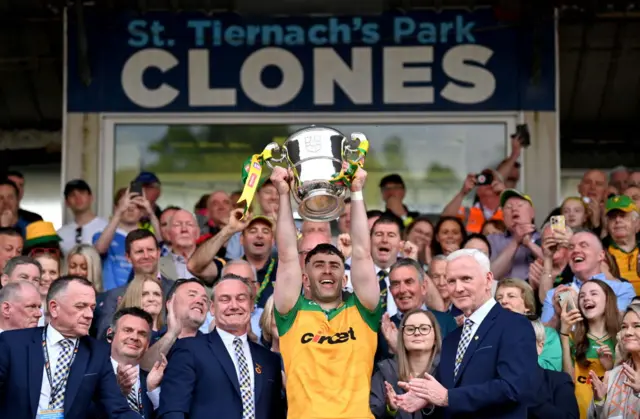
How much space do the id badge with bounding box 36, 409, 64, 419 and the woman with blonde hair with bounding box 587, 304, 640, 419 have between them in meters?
3.55

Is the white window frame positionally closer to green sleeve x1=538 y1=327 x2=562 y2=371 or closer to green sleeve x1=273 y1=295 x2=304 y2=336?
green sleeve x1=538 y1=327 x2=562 y2=371

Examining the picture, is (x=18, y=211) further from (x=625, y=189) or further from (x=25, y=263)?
(x=625, y=189)

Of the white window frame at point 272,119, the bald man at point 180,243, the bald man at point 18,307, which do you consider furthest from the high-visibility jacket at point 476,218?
A: the bald man at point 18,307

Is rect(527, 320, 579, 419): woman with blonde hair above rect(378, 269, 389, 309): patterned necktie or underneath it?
underneath

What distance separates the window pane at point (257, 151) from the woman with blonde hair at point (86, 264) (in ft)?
12.2

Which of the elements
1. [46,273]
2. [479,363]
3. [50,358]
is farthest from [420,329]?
[46,273]

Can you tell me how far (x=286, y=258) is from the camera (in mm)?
8742

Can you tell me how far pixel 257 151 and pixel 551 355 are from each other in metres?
6.14

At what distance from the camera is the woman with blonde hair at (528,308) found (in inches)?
398

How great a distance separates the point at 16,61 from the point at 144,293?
256 inches

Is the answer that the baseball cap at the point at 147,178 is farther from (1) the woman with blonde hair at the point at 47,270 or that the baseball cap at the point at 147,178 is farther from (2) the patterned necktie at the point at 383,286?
(2) the patterned necktie at the point at 383,286

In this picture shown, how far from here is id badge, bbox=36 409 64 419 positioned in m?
8.65

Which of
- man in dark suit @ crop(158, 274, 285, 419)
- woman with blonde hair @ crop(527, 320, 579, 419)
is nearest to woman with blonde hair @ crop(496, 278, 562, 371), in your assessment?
woman with blonde hair @ crop(527, 320, 579, 419)

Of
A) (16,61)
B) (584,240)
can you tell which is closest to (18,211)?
(16,61)
